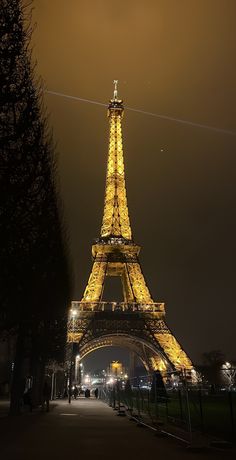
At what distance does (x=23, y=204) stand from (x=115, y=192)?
6246 centimetres

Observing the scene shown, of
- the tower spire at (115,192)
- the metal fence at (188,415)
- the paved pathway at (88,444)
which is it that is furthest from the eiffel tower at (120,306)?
the paved pathway at (88,444)

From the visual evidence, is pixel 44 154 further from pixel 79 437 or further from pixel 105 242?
pixel 105 242

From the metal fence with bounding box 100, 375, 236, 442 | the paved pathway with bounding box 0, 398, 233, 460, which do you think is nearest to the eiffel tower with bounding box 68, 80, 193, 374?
the metal fence with bounding box 100, 375, 236, 442

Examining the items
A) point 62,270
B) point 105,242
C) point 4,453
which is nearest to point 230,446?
point 4,453

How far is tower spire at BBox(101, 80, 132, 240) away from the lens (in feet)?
252

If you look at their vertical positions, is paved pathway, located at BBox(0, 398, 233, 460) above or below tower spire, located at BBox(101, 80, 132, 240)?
below

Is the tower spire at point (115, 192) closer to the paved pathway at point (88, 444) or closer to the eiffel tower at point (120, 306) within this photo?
the eiffel tower at point (120, 306)

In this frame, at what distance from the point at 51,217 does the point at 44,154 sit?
4554mm

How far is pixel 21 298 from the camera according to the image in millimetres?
22359

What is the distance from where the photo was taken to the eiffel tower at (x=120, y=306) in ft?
211

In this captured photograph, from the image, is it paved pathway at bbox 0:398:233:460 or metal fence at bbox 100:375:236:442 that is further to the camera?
metal fence at bbox 100:375:236:442

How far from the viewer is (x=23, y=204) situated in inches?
650

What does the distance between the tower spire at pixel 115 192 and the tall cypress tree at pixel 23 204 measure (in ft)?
160

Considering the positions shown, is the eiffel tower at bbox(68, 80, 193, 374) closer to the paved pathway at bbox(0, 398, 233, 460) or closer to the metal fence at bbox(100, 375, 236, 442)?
the metal fence at bbox(100, 375, 236, 442)
